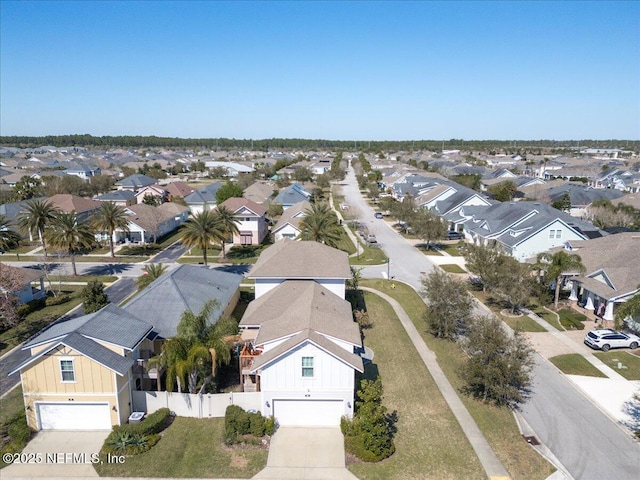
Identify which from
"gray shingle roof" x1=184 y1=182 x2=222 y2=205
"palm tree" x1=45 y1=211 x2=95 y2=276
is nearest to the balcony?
"palm tree" x1=45 y1=211 x2=95 y2=276

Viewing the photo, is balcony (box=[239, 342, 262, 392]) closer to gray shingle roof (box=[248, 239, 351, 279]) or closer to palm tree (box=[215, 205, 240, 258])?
gray shingle roof (box=[248, 239, 351, 279])

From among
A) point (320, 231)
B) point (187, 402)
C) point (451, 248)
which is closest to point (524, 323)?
point (320, 231)

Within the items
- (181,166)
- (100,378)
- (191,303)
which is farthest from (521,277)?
(181,166)

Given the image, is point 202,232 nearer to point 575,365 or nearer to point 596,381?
point 575,365

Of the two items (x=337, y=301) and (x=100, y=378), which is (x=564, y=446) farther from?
(x=100, y=378)

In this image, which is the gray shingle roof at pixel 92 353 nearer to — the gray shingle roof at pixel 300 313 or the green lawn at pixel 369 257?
the gray shingle roof at pixel 300 313

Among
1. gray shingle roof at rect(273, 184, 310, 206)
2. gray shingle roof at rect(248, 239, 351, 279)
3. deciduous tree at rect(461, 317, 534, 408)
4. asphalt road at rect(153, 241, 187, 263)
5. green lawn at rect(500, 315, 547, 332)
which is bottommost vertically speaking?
asphalt road at rect(153, 241, 187, 263)

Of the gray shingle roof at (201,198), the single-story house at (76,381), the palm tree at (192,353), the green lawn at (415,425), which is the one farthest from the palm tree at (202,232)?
the gray shingle roof at (201,198)
